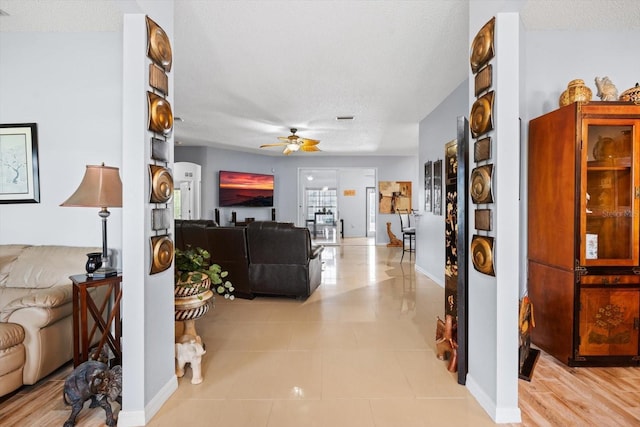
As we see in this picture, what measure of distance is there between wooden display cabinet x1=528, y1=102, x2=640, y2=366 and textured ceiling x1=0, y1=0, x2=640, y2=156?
95 centimetres

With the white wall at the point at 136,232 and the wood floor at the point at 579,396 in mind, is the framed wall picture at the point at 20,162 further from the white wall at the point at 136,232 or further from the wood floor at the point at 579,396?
the wood floor at the point at 579,396

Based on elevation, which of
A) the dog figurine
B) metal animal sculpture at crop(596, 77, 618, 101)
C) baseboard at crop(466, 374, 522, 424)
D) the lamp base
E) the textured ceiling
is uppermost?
the textured ceiling

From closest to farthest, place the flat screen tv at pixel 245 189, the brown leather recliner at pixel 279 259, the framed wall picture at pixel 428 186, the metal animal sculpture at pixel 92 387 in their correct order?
1. the metal animal sculpture at pixel 92 387
2. the brown leather recliner at pixel 279 259
3. the framed wall picture at pixel 428 186
4. the flat screen tv at pixel 245 189

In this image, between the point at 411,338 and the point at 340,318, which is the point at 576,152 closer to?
the point at 411,338

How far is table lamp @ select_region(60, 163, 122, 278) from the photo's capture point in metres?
1.96

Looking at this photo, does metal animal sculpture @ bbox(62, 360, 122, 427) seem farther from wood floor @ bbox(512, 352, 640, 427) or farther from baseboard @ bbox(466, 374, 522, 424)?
wood floor @ bbox(512, 352, 640, 427)

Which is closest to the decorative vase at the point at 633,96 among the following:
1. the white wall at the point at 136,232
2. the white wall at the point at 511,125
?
the white wall at the point at 511,125

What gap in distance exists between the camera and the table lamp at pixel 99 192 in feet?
6.41

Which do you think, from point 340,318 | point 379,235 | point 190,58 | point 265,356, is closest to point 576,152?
point 340,318

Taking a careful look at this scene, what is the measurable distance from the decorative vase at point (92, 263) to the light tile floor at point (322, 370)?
0.96m

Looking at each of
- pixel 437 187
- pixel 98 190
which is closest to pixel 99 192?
pixel 98 190

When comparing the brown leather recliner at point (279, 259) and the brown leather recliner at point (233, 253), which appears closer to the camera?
the brown leather recliner at point (279, 259)

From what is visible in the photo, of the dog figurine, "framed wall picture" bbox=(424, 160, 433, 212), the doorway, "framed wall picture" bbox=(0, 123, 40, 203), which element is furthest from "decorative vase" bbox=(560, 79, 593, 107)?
the doorway

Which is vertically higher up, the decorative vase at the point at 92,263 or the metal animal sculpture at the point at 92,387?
the decorative vase at the point at 92,263
